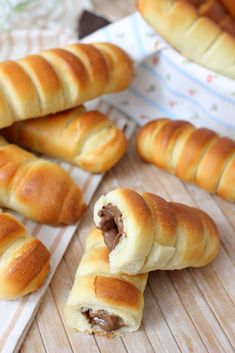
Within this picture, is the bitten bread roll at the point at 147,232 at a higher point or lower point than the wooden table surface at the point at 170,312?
higher

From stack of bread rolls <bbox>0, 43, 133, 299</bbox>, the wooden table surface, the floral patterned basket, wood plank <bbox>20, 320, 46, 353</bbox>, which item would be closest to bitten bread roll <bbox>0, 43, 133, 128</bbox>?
stack of bread rolls <bbox>0, 43, 133, 299</bbox>

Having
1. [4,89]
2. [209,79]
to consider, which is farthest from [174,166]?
[4,89]

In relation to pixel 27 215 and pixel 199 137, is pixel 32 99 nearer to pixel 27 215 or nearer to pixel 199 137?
pixel 27 215

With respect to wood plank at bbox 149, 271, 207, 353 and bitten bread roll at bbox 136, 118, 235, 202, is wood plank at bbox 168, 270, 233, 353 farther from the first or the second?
bitten bread roll at bbox 136, 118, 235, 202

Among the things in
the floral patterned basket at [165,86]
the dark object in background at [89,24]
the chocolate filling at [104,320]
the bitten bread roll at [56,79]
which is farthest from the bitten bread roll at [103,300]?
the dark object in background at [89,24]

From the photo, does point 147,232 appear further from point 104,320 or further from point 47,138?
point 47,138

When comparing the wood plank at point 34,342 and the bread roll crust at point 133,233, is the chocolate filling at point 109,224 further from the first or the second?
the wood plank at point 34,342
